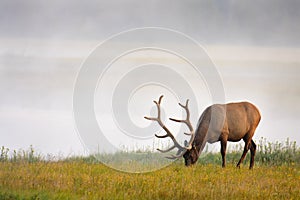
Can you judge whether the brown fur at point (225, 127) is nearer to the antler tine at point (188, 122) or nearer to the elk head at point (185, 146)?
the elk head at point (185, 146)

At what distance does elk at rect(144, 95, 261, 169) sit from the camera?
1472 cm

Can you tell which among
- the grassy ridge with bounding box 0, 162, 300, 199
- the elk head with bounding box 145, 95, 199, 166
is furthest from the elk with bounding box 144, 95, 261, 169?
the grassy ridge with bounding box 0, 162, 300, 199

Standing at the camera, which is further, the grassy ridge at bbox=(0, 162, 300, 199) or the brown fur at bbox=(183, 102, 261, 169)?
the brown fur at bbox=(183, 102, 261, 169)

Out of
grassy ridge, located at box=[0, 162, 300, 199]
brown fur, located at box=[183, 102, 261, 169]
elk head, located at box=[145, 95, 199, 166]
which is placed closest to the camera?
grassy ridge, located at box=[0, 162, 300, 199]

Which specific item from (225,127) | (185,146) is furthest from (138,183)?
(225,127)

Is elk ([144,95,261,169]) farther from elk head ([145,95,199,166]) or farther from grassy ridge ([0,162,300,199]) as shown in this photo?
grassy ridge ([0,162,300,199])

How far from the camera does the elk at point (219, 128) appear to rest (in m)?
14.7

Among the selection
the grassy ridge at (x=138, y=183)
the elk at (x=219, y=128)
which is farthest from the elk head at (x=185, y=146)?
the grassy ridge at (x=138, y=183)

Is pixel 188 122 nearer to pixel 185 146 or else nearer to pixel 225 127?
pixel 185 146

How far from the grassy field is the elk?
444mm

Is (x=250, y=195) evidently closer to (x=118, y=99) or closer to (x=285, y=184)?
(x=285, y=184)

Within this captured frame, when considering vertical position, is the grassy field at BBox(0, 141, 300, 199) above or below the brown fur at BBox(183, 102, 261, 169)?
below

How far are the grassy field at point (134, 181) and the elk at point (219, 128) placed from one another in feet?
1.46

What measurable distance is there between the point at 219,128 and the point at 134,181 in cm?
414
